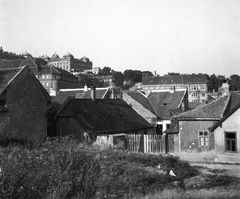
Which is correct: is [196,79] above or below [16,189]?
above

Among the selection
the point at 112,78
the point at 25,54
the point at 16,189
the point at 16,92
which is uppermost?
the point at 25,54

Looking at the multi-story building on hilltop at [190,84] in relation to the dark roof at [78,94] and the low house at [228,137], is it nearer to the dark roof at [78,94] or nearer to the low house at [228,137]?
the dark roof at [78,94]

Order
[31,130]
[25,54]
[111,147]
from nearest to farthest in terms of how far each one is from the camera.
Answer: [111,147] → [31,130] → [25,54]

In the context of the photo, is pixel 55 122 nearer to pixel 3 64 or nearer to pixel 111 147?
pixel 111 147

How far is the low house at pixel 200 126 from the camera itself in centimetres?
2566

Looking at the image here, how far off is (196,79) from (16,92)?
114989 millimetres

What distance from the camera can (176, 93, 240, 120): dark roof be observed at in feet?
84.1

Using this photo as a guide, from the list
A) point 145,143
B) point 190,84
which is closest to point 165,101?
point 145,143

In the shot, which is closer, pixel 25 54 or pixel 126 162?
pixel 126 162

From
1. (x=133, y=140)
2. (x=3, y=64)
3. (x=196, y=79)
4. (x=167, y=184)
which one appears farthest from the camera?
(x=196, y=79)

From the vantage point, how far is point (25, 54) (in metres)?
163

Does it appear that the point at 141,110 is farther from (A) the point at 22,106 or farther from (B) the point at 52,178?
(B) the point at 52,178

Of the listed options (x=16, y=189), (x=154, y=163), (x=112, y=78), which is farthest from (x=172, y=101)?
(x=112, y=78)

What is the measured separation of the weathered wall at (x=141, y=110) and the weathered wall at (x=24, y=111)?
1653 cm
